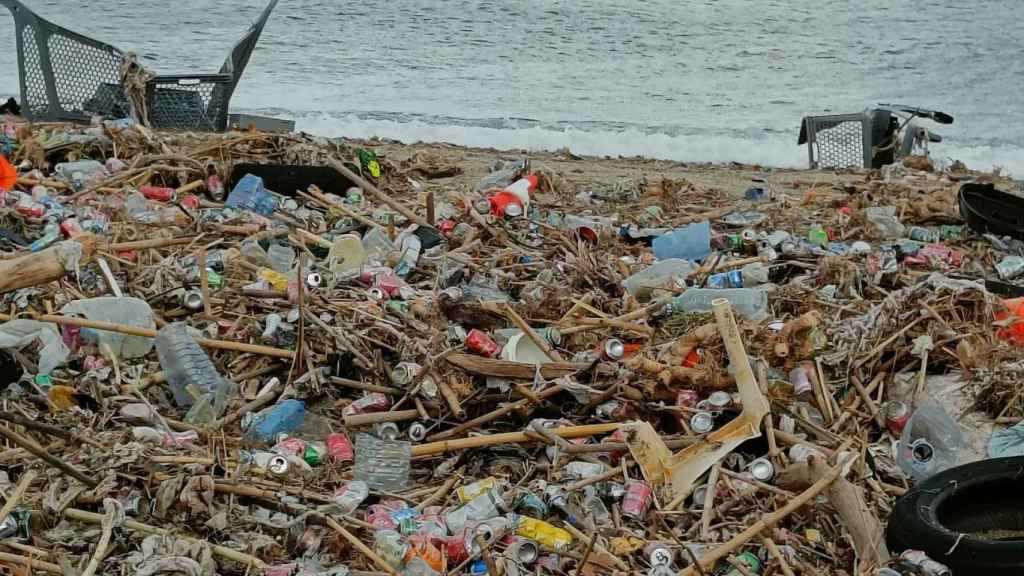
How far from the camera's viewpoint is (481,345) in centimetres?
418

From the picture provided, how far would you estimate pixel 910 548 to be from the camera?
3146 mm

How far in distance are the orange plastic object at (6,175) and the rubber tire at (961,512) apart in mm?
5030

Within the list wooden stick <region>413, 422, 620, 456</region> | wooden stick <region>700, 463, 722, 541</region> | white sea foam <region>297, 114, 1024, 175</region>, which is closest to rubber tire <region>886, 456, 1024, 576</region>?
wooden stick <region>700, 463, 722, 541</region>

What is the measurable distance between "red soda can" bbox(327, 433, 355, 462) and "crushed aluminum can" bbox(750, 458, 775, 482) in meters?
1.34

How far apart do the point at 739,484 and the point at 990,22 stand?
18818mm

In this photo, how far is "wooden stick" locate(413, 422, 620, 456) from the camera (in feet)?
12.3

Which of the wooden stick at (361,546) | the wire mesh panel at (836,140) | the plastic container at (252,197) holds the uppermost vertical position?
the wooden stick at (361,546)

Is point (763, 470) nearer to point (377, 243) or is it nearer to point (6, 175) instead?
point (377, 243)

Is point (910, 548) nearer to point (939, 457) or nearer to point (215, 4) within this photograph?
point (939, 457)

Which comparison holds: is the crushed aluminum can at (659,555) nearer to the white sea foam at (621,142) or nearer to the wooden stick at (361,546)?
the wooden stick at (361,546)

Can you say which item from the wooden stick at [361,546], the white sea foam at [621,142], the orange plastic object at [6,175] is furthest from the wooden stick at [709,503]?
the white sea foam at [621,142]

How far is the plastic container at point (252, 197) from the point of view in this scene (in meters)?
6.07

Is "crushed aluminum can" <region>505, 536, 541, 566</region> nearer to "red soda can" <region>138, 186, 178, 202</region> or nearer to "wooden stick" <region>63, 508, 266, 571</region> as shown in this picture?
"wooden stick" <region>63, 508, 266, 571</region>

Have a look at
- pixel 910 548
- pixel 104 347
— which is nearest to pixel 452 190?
pixel 104 347
